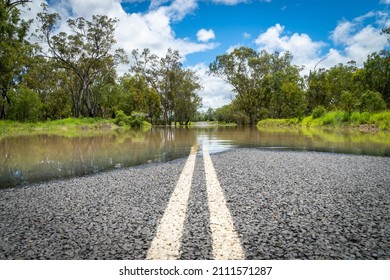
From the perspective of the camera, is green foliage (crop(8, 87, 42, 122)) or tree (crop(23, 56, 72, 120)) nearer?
green foliage (crop(8, 87, 42, 122))

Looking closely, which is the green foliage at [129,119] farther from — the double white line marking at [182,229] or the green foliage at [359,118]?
the double white line marking at [182,229]

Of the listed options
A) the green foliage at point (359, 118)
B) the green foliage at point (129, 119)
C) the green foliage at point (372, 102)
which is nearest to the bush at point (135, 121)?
the green foliage at point (129, 119)

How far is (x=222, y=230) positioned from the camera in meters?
2.90

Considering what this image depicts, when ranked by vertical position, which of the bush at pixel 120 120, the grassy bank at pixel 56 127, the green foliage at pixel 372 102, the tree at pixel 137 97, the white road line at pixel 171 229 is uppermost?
the tree at pixel 137 97

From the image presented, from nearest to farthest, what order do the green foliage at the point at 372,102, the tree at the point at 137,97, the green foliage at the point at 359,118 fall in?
the green foliage at the point at 372,102
the green foliage at the point at 359,118
the tree at the point at 137,97

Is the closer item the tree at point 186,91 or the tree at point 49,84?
the tree at point 49,84

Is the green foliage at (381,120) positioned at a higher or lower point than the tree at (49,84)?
lower

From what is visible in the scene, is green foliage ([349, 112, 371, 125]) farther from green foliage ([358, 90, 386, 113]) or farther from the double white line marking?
the double white line marking

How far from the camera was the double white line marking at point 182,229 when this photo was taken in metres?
2.40

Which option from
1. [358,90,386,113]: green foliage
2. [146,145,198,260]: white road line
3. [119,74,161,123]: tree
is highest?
[119,74,161,123]: tree

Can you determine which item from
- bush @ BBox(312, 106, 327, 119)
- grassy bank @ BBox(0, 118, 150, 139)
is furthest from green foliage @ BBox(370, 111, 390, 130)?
grassy bank @ BBox(0, 118, 150, 139)

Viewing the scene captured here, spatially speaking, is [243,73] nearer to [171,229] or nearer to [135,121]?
[135,121]

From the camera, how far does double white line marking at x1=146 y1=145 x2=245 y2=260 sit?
7.89 ft

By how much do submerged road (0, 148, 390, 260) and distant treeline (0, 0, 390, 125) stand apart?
24642 mm
